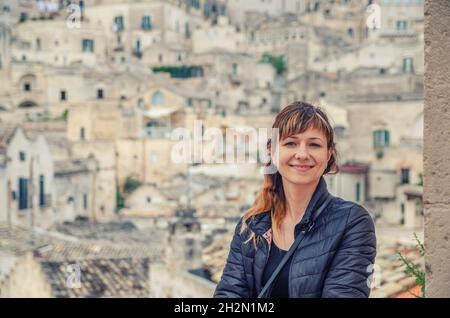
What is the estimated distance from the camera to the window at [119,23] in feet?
160

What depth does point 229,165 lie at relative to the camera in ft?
90.1

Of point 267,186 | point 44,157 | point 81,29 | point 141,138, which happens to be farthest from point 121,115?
point 267,186

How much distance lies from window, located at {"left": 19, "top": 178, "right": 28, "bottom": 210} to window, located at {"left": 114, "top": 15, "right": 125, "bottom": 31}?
87.5 feet

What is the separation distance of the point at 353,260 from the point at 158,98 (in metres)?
31.1

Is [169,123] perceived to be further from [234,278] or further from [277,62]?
[234,278]

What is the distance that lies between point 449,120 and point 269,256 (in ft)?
2.08

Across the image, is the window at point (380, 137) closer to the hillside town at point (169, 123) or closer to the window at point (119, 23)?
the hillside town at point (169, 123)

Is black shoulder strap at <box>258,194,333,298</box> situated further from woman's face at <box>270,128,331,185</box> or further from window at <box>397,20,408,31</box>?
window at <box>397,20,408,31</box>

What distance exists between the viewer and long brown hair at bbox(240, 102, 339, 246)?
8.93 feet

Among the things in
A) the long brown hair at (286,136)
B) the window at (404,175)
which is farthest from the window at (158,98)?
the long brown hair at (286,136)

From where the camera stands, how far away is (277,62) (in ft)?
146

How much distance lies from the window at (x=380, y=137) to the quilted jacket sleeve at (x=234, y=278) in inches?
1090

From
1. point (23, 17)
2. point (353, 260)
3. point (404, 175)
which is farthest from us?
point (23, 17)

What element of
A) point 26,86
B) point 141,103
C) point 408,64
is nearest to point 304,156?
point 141,103
